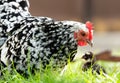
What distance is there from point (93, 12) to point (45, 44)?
8.80 metres

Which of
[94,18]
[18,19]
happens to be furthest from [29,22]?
[94,18]

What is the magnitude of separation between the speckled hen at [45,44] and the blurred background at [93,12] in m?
7.96

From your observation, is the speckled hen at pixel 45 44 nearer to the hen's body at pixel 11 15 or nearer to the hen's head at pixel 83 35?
the hen's head at pixel 83 35

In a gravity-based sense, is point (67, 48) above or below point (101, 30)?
above

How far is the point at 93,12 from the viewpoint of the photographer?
43.4ft

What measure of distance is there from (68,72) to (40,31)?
41 centimetres

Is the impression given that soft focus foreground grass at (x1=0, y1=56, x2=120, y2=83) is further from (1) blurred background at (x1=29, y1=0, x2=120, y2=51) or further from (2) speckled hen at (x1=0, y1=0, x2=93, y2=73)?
(1) blurred background at (x1=29, y1=0, x2=120, y2=51)

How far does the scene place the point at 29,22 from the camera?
475cm

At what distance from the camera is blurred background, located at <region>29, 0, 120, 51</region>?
42.3ft

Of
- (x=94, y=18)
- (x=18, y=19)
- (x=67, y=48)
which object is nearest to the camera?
(x=67, y=48)

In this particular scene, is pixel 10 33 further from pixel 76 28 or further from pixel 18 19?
pixel 76 28

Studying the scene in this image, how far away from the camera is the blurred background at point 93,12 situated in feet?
42.3

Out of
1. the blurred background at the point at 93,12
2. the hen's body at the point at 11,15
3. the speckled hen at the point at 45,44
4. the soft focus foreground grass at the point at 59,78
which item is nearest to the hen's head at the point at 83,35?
the speckled hen at the point at 45,44

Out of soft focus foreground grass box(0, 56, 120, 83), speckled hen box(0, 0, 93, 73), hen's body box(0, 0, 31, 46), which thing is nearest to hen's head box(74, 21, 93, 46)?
speckled hen box(0, 0, 93, 73)
